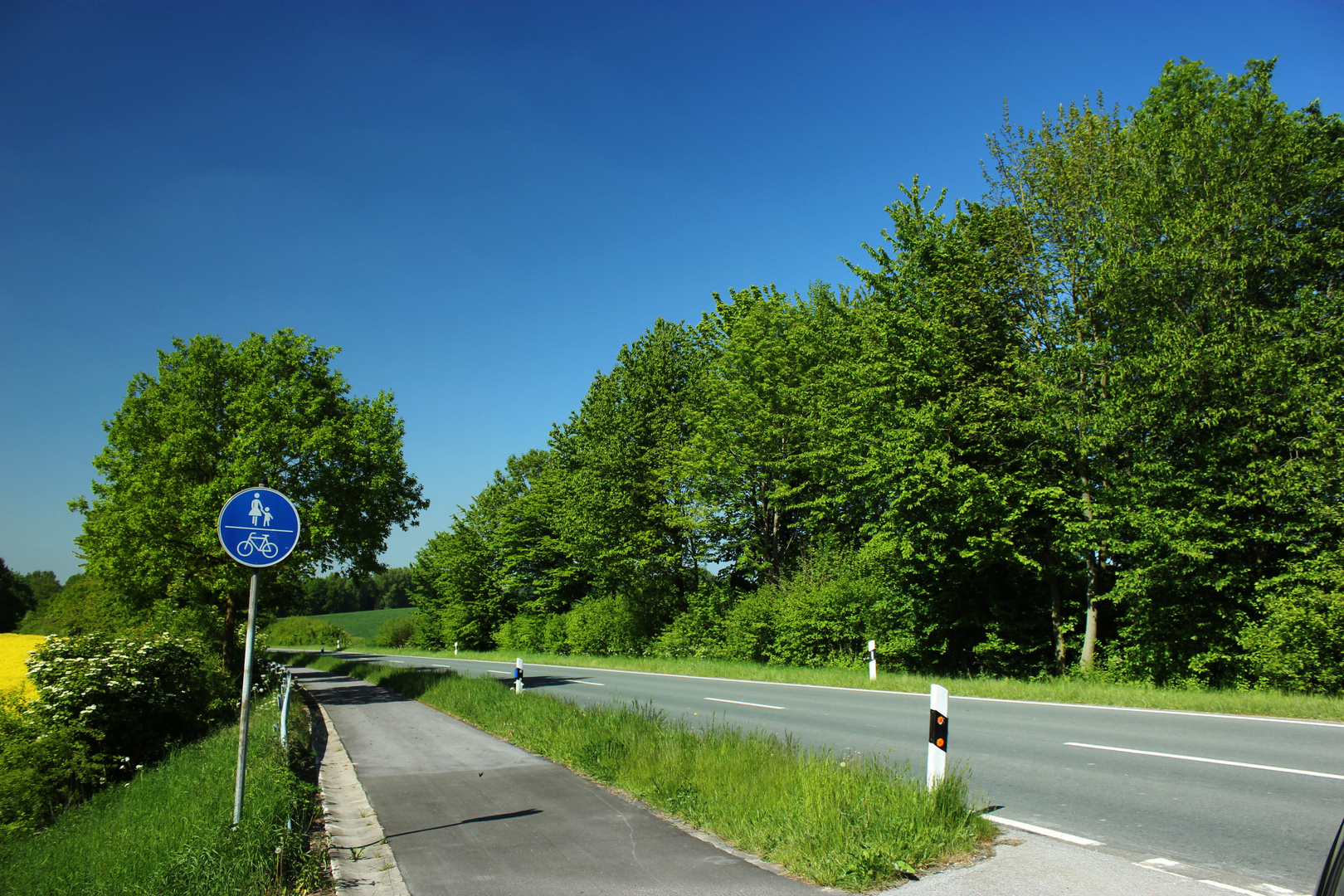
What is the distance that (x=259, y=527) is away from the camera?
6.21m

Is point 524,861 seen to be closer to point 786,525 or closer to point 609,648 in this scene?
point 786,525

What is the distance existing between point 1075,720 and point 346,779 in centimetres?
1030

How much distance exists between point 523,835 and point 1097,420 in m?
16.0

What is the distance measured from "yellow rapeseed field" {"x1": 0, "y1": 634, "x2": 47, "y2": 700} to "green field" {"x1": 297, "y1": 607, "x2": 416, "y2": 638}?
77730 mm

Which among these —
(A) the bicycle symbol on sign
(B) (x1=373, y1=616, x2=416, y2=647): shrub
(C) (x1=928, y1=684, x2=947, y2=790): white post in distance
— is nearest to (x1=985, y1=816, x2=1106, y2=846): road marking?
(C) (x1=928, y1=684, x2=947, y2=790): white post in distance

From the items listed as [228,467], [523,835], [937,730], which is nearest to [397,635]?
[228,467]

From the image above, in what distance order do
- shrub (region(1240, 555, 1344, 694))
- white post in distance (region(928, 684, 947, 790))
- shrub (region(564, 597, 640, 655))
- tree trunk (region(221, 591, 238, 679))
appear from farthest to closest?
shrub (region(564, 597, 640, 655)) < tree trunk (region(221, 591, 238, 679)) < shrub (region(1240, 555, 1344, 694)) < white post in distance (region(928, 684, 947, 790))

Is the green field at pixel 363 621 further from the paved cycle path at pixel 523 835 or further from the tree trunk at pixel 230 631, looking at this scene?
the paved cycle path at pixel 523 835

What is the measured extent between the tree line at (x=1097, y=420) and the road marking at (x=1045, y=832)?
38.5ft

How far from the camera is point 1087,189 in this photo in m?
19.0

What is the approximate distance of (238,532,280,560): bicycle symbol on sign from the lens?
6.07 meters

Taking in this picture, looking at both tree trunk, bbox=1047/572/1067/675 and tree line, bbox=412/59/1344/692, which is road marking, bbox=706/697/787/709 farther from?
tree trunk, bbox=1047/572/1067/675

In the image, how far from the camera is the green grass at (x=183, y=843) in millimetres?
4852

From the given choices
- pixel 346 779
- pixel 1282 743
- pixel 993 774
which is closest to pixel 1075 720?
pixel 1282 743
